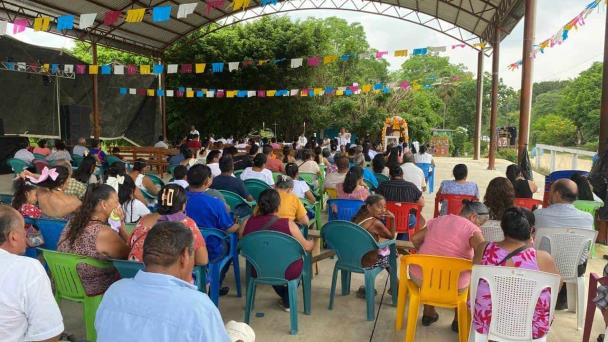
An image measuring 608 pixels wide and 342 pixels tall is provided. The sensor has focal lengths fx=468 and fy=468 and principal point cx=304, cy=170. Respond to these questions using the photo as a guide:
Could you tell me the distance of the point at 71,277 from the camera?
249cm

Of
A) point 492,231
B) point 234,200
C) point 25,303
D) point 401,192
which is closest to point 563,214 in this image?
point 492,231

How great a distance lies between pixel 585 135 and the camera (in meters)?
31.2

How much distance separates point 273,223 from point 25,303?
5.46ft

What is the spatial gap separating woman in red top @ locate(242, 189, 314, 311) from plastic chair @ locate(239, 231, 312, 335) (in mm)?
53

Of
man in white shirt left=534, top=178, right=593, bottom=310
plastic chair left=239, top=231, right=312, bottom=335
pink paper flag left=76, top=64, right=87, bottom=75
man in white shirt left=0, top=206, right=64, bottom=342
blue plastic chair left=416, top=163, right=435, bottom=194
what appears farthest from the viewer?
pink paper flag left=76, top=64, right=87, bottom=75

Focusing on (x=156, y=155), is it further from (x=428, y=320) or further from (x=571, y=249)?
(x=571, y=249)

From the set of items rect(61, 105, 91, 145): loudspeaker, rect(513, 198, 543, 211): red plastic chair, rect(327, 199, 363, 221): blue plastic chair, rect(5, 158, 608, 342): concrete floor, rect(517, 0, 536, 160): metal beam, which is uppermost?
rect(517, 0, 536, 160): metal beam

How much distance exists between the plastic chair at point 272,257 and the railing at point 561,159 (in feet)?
27.4

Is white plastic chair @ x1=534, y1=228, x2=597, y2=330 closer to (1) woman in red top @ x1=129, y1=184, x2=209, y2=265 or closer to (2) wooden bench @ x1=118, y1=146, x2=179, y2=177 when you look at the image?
(1) woman in red top @ x1=129, y1=184, x2=209, y2=265

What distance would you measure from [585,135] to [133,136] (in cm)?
2853

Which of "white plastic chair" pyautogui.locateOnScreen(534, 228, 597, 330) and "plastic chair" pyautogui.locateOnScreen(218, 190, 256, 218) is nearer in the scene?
"white plastic chair" pyautogui.locateOnScreen(534, 228, 597, 330)

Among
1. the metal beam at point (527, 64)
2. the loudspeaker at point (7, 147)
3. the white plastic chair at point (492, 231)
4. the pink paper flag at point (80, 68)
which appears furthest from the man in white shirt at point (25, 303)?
the pink paper flag at point (80, 68)

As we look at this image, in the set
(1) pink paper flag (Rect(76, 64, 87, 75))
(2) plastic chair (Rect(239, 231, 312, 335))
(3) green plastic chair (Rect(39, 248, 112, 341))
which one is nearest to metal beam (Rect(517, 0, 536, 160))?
(2) plastic chair (Rect(239, 231, 312, 335))

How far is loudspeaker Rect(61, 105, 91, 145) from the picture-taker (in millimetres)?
15148
